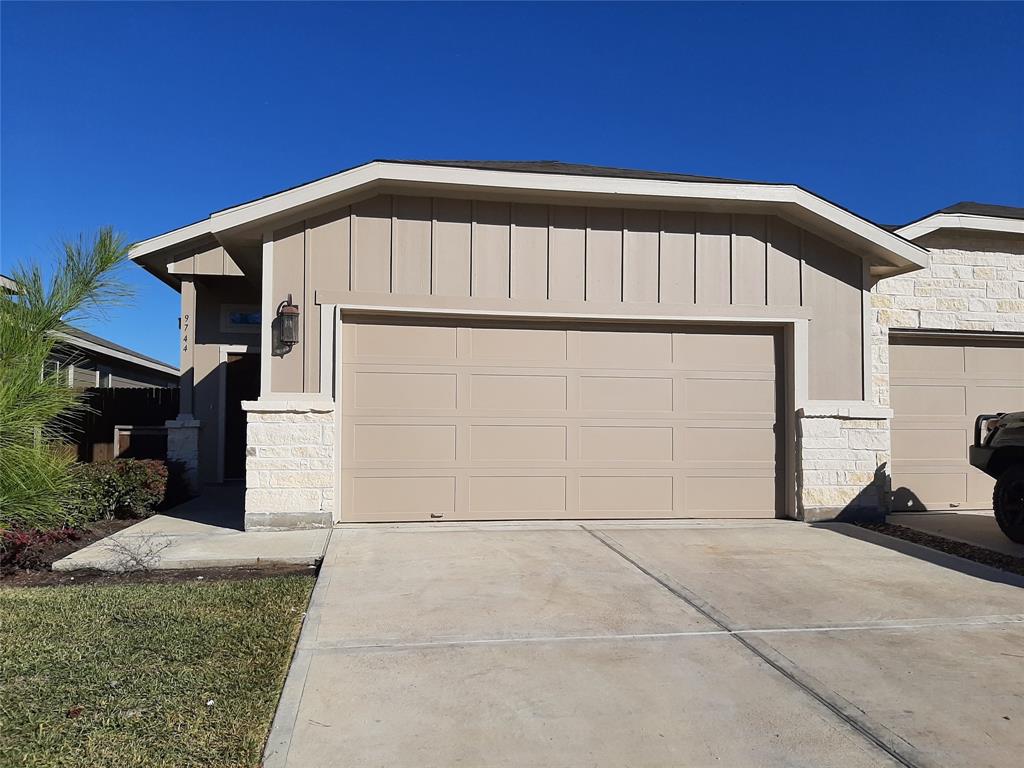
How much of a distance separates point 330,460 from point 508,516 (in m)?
2.02

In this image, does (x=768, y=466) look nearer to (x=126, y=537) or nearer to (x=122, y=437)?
(x=126, y=537)

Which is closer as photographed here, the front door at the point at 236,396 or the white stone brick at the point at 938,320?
the white stone brick at the point at 938,320

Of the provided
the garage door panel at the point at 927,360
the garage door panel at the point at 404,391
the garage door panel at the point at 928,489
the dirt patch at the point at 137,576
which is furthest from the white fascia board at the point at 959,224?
the dirt patch at the point at 137,576

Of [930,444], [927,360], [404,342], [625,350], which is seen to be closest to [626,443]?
[625,350]

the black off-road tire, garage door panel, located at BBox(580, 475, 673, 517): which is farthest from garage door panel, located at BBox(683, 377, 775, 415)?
the black off-road tire

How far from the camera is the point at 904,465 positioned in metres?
8.55

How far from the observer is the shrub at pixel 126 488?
7762mm

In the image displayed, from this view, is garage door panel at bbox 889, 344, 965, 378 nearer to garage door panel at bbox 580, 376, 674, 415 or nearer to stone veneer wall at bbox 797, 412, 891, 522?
stone veneer wall at bbox 797, 412, 891, 522

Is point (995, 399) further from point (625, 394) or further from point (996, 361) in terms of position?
point (625, 394)

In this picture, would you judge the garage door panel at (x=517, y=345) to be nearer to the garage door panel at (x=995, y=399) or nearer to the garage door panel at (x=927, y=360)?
the garage door panel at (x=927, y=360)

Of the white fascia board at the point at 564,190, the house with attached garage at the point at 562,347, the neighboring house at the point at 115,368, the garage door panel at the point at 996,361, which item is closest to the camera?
the white fascia board at the point at 564,190

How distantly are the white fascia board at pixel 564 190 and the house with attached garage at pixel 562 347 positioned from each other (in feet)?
0.07

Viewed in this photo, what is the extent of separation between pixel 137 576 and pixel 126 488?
2.91 metres

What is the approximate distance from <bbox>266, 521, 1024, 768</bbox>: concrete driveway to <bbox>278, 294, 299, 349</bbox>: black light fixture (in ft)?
7.43
